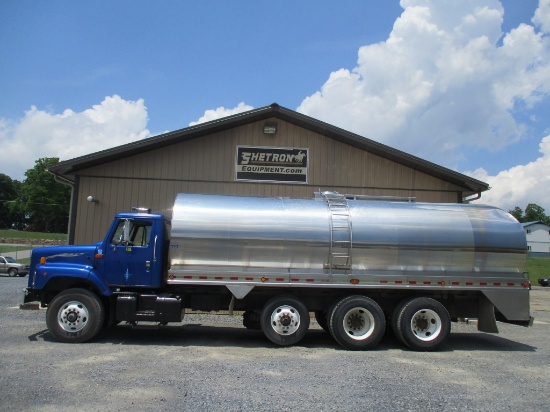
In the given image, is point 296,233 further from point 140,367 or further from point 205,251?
point 140,367

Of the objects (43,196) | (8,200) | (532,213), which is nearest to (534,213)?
(532,213)

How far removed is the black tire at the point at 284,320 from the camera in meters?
9.27

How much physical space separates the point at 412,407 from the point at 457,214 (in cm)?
521

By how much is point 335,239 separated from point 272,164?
5722 mm

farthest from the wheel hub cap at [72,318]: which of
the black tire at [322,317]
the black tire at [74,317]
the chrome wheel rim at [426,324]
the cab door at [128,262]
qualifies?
the chrome wheel rim at [426,324]

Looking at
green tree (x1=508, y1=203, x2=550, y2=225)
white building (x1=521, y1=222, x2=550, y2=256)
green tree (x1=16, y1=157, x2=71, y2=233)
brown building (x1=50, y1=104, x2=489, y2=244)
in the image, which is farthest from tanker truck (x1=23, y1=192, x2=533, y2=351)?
green tree (x1=508, y1=203, x2=550, y2=225)

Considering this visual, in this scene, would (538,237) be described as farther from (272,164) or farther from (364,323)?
(364,323)

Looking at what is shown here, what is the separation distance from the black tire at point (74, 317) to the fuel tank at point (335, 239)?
1672mm

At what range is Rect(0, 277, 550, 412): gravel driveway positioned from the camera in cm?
571

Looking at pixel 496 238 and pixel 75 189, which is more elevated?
pixel 75 189

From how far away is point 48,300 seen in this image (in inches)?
380

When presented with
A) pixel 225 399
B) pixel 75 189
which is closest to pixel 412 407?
pixel 225 399

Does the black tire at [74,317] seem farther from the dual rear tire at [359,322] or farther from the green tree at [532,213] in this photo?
the green tree at [532,213]

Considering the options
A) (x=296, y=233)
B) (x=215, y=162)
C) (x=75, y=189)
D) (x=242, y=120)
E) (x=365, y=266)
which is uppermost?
(x=242, y=120)
